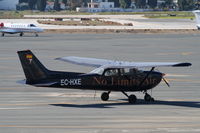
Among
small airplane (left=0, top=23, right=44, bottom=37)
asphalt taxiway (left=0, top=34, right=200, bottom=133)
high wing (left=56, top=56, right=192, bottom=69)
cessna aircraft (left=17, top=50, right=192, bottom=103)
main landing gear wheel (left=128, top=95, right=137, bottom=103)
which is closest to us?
asphalt taxiway (left=0, top=34, right=200, bottom=133)

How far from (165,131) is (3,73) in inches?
949

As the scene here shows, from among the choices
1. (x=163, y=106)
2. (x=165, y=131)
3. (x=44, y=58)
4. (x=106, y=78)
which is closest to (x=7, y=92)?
(x=106, y=78)

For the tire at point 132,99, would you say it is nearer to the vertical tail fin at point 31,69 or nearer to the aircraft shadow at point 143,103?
the aircraft shadow at point 143,103

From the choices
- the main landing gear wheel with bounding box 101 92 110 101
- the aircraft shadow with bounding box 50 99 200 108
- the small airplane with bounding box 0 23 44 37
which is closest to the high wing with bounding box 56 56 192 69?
the main landing gear wheel with bounding box 101 92 110 101

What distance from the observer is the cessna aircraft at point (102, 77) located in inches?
1231

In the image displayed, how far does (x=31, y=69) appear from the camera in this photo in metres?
31.3

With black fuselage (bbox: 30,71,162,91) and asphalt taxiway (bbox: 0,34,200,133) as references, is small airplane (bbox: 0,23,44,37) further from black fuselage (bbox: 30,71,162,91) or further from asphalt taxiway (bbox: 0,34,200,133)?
black fuselage (bbox: 30,71,162,91)

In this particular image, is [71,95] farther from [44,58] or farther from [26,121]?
[44,58]

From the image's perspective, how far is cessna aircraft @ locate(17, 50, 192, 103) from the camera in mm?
31266

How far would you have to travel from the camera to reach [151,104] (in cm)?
3192

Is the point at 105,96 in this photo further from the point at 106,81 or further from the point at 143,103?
the point at 143,103

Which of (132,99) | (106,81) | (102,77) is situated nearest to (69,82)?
(102,77)

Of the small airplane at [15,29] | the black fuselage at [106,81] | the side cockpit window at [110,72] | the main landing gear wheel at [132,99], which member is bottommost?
the small airplane at [15,29]

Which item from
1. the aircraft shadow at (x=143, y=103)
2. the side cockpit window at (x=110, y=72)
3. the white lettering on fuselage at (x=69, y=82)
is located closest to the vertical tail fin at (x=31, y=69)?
the white lettering on fuselage at (x=69, y=82)
